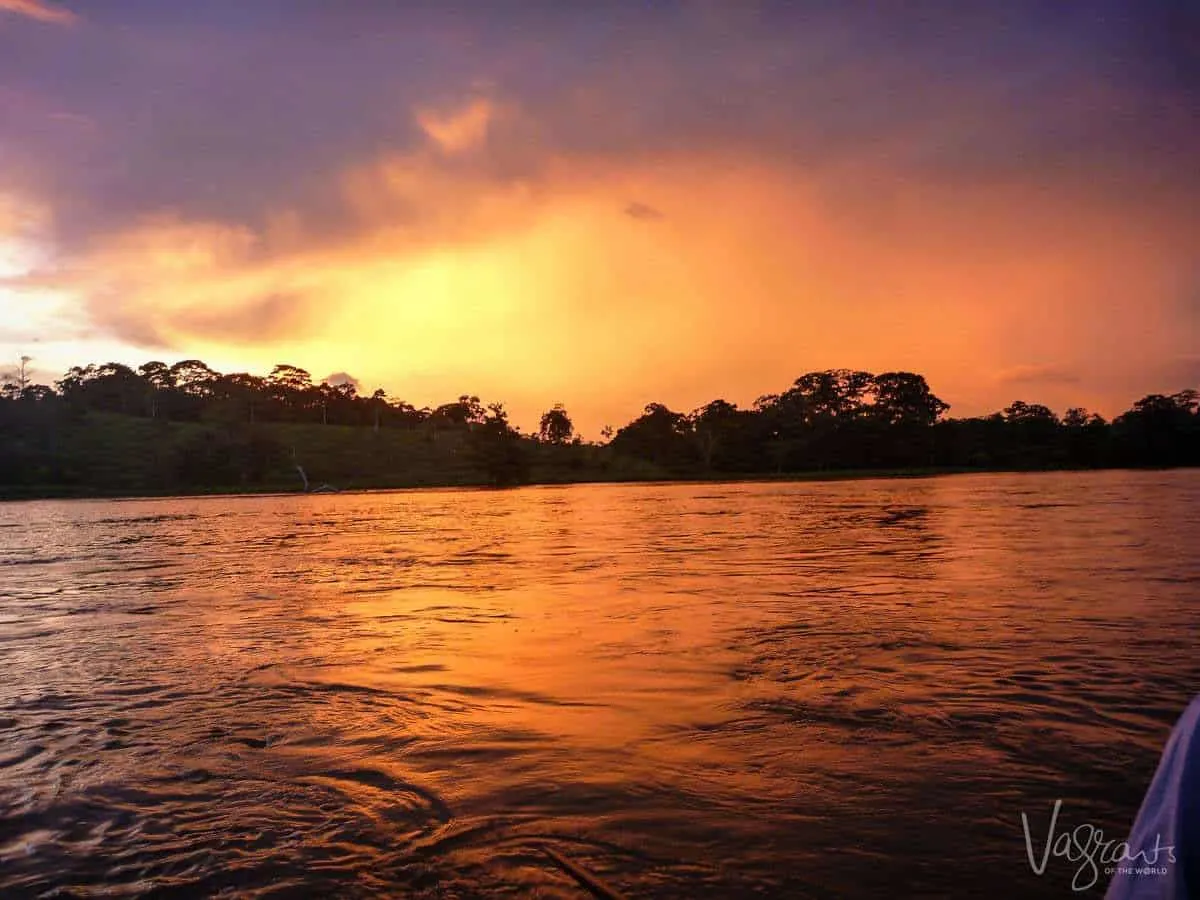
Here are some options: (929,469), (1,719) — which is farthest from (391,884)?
(929,469)

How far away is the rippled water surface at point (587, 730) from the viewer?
436 cm

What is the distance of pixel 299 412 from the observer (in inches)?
6821

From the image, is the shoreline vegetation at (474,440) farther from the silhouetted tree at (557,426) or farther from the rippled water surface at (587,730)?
the rippled water surface at (587,730)

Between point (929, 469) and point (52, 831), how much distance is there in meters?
146

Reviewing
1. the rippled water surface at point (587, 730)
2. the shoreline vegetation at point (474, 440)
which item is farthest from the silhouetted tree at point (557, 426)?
the rippled water surface at point (587, 730)

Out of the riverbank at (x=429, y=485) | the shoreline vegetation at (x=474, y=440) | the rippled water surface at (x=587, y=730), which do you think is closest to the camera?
the rippled water surface at (x=587, y=730)

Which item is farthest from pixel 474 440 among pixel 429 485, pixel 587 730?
pixel 587 730

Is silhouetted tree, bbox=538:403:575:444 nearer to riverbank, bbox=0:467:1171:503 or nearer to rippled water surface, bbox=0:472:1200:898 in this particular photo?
riverbank, bbox=0:467:1171:503

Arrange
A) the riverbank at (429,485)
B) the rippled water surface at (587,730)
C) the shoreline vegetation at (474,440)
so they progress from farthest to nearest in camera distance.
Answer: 1. the shoreline vegetation at (474,440)
2. the riverbank at (429,485)
3. the rippled water surface at (587,730)

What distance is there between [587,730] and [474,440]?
11429 cm

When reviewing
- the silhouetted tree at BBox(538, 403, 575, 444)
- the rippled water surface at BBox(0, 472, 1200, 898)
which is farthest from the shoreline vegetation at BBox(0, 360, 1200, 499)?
the rippled water surface at BBox(0, 472, 1200, 898)

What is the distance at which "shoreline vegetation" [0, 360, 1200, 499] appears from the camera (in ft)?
357

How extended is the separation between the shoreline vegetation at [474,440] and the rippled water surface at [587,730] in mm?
95030

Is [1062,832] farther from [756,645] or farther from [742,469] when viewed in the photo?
[742,469]
